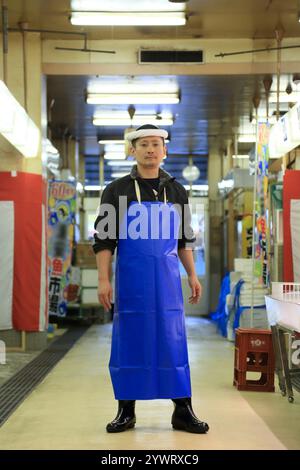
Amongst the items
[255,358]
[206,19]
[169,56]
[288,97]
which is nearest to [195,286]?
[255,358]

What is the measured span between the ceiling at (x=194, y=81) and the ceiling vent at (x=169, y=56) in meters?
0.17

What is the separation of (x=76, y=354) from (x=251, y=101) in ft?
14.5

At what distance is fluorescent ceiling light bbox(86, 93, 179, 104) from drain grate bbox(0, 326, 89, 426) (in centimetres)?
319

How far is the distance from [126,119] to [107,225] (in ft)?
21.0

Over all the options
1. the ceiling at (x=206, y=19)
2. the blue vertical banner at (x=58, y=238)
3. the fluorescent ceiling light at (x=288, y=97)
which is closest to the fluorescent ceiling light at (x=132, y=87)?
the ceiling at (x=206, y=19)

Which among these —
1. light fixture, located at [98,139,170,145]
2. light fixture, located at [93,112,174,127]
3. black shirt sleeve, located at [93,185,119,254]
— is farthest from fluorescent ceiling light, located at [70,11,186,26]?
light fixture, located at [98,139,170,145]

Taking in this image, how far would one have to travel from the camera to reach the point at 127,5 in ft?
21.9

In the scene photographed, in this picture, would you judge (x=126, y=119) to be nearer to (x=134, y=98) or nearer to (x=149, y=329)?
(x=134, y=98)

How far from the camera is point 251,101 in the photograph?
9.94m

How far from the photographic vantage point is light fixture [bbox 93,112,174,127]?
10.2 metres

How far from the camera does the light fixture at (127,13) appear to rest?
6688 millimetres
